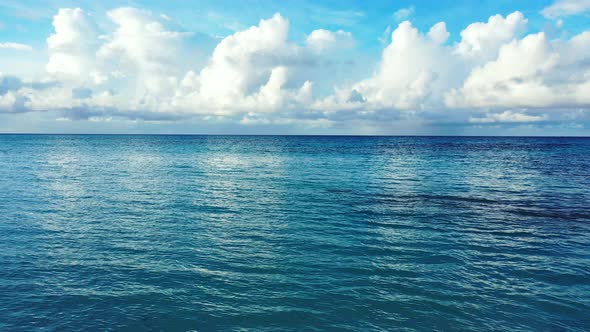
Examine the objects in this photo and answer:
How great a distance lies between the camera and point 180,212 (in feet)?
114

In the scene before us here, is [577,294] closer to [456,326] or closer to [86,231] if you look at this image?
[456,326]

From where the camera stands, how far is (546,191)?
157 feet

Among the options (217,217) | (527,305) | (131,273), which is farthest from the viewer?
(217,217)

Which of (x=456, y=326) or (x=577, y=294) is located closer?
(x=456, y=326)

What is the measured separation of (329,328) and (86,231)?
21.0 metres

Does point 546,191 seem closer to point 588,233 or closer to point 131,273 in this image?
point 588,233

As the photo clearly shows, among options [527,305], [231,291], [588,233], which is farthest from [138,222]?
[588,233]

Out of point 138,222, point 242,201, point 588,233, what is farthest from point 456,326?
point 242,201

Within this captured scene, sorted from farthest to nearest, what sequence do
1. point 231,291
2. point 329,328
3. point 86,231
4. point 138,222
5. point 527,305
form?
1. point 138,222
2. point 86,231
3. point 231,291
4. point 527,305
5. point 329,328

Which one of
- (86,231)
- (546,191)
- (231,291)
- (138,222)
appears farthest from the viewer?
(546,191)

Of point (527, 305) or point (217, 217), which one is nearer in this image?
point (527, 305)

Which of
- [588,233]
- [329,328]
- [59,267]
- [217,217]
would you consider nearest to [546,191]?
[588,233]

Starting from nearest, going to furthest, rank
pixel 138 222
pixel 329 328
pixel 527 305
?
1. pixel 329 328
2. pixel 527 305
3. pixel 138 222

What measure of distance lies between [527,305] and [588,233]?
52.6 ft
